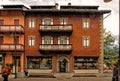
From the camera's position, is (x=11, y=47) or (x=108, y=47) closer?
(x=11, y=47)

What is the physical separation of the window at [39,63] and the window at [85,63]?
155 inches

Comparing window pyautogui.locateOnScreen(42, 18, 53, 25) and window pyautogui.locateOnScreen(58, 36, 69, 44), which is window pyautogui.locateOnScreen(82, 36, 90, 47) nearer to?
window pyautogui.locateOnScreen(58, 36, 69, 44)

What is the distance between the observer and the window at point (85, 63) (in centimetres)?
5222

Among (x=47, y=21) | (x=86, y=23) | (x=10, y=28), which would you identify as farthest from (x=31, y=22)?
(x=86, y=23)

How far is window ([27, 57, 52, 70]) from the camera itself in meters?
52.5

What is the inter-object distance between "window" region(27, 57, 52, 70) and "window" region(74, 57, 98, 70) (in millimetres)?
3945

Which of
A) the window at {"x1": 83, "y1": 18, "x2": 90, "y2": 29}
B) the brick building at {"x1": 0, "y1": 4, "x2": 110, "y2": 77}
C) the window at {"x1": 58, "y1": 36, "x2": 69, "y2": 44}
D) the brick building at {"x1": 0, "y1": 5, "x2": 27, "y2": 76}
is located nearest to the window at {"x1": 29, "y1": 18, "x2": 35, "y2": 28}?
the brick building at {"x1": 0, "y1": 4, "x2": 110, "y2": 77}

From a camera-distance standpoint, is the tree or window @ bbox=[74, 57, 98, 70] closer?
window @ bbox=[74, 57, 98, 70]

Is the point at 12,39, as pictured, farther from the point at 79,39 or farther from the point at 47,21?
the point at 79,39

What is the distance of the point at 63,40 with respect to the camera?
172 ft

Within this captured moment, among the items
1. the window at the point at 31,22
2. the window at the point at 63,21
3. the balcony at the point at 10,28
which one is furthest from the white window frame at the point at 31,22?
the window at the point at 63,21

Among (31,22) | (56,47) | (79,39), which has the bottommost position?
(56,47)

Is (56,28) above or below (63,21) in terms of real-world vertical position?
below

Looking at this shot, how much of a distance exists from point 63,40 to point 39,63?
489cm
